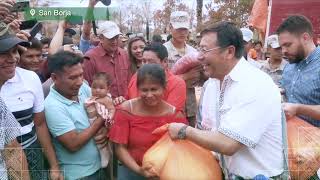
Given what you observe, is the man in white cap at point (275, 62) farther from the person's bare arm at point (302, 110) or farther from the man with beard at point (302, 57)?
the person's bare arm at point (302, 110)

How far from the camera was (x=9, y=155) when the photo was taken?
103 inches

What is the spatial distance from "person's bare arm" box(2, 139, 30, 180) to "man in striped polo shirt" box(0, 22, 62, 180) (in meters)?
0.14

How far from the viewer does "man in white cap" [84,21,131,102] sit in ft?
14.9

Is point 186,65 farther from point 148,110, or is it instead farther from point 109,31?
point 109,31

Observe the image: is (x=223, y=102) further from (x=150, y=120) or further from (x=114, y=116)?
(x=114, y=116)

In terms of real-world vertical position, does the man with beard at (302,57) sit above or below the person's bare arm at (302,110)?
above

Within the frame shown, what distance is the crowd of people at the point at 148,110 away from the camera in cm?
237

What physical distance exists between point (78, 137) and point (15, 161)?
0.47 metres

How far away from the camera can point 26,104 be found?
2848mm

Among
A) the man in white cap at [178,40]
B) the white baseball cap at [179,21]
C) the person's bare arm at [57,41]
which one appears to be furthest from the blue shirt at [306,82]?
the person's bare arm at [57,41]

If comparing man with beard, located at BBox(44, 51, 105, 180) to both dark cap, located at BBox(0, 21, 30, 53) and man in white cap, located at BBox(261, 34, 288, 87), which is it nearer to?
dark cap, located at BBox(0, 21, 30, 53)

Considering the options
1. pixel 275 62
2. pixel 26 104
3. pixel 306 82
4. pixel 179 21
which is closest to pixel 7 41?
pixel 26 104

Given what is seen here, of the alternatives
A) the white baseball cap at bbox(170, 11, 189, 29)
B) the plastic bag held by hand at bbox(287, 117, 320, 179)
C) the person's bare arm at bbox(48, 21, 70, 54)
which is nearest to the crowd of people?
the plastic bag held by hand at bbox(287, 117, 320, 179)

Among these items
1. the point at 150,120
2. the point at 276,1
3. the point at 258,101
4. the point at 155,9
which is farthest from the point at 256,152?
the point at 155,9
